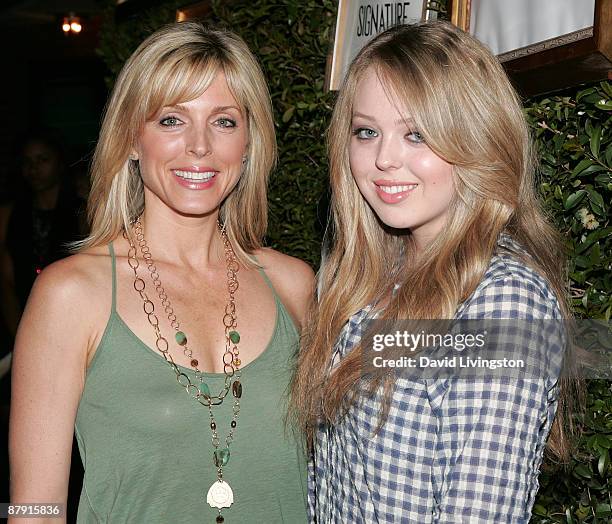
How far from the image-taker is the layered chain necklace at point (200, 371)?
82.0 inches

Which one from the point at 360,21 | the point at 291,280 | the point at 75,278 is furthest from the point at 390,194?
the point at 360,21

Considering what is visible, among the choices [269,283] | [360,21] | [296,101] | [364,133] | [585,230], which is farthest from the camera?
[296,101]

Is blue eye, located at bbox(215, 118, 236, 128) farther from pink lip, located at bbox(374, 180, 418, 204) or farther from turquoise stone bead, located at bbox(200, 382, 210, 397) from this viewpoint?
turquoise stone bead, located at bbox(200, 382, 210, 397)

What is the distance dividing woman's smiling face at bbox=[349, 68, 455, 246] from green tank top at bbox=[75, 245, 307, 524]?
2.13 feet

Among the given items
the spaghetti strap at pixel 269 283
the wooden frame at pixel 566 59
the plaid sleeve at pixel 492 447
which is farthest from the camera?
the spaghetti strap at pixel 269 283

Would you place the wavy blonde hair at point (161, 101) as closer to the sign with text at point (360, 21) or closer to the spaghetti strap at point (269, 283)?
the spaghetti strap at point (269, 283)

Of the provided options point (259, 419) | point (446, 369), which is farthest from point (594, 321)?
point (259, 419)

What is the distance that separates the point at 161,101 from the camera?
2201 mm

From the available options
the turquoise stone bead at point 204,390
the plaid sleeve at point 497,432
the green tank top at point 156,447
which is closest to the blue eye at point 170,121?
the green tank top at point 156,447

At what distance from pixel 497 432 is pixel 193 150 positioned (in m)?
1.12

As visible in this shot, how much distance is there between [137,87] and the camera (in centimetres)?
223

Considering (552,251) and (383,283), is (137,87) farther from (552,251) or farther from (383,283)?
(552,251)

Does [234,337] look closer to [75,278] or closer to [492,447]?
[75,278]

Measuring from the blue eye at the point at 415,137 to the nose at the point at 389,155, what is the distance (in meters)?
0.03
